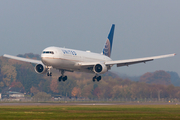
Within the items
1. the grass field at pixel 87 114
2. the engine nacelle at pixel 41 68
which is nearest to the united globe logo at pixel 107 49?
the engine nacelle at pixel 41 68

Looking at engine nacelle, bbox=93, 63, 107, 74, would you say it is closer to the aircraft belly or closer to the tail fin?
the aircraft belly

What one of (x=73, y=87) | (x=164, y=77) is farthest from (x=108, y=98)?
(x=164, y=77)

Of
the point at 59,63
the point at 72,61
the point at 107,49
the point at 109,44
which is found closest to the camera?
the point at 59,63

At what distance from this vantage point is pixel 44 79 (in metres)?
102

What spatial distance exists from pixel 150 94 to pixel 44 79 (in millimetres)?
35879

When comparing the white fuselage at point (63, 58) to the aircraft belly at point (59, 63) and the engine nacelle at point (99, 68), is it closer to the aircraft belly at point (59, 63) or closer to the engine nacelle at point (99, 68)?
the aircraft belly at point (59, 63)

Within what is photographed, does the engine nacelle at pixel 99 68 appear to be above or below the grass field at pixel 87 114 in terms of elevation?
above

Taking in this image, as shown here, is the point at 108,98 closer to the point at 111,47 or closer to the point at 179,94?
the point at 111,47

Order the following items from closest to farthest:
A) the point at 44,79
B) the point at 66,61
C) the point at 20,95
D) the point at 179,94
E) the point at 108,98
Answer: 1. the point at 66,61
2. the point at 108,98
3. the point at 179,94
4. the point at 44,79
5. the point at 20,95

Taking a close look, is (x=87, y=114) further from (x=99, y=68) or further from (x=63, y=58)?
(x=99, y=68)

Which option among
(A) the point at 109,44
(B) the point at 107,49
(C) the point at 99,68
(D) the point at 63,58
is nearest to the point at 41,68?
(D) the point at 63,58

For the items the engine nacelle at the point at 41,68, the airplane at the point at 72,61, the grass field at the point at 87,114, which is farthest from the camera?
the engine nacelle at the point at 41,68

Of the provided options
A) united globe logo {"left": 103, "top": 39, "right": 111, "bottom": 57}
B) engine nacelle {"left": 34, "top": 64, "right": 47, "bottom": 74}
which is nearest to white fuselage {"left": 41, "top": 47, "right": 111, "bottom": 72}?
engine nacelle {"left": 34, "top": 64, "right": 47, "bottom": 74}

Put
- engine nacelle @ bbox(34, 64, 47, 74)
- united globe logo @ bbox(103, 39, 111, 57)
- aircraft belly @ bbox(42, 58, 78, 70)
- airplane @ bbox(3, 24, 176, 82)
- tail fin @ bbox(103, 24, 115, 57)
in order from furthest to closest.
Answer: tail fin @ bbox(103, 24, 115, 57)
united globe logo @ bbox(103, 39, 111, 57)
engine nacelle @ bbox(34, 64, 47, 74)
airplane @ bbox(3, 24, 176, 82)
aircraft belly @ bbox(42, 58, 78, 70)
